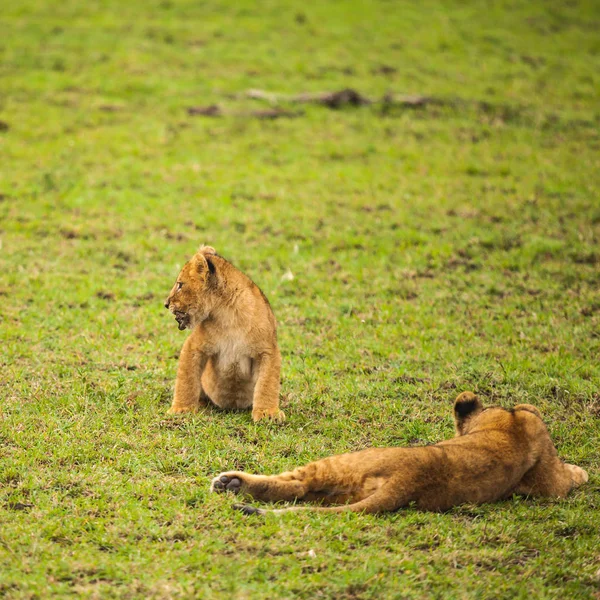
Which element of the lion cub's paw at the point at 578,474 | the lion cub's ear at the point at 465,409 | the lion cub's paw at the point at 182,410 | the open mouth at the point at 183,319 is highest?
the open mouth at the point at 183,319

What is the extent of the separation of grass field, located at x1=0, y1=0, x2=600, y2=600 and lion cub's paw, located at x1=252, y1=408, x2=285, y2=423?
13 cm

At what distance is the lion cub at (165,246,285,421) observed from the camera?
280 inches

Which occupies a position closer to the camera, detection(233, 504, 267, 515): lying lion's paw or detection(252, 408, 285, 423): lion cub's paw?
detection(233, 504, 267, 515): lying lion's paw

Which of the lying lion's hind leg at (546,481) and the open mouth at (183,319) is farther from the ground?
the open mouth at (183,319)

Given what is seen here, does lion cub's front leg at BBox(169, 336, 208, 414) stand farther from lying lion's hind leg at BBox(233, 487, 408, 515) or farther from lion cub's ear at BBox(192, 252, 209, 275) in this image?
lying lion's hind leg at BBox(233, 487, 408, 515)

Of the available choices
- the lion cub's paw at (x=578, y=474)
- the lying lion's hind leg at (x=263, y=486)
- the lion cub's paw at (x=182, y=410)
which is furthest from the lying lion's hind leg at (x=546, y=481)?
the lion cub's paw at (x=182, y=410)

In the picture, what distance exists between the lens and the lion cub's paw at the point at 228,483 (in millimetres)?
5656

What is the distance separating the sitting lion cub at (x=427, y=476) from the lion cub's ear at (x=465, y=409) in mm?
408

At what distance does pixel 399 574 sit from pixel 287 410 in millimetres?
2617

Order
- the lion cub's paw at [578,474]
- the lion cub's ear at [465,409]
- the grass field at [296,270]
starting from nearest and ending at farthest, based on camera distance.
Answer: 1. the grass field at [296,270]
2. the lion cub's paw at [578,474]
3. the lion cub's ear at [465,409]

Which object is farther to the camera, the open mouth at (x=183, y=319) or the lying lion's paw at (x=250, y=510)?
the open mouth at (x=183, y=319)

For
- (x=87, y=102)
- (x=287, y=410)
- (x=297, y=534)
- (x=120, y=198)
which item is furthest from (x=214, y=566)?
(x=87, y=102)

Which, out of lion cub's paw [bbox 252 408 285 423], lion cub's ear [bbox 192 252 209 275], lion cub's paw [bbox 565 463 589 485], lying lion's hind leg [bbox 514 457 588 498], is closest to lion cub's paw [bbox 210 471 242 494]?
lion cub's paw [bbox 252 408 285 423]

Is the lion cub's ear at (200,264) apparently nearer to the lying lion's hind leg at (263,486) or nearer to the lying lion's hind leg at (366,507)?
the lying lion's hind leg at (263,486)
